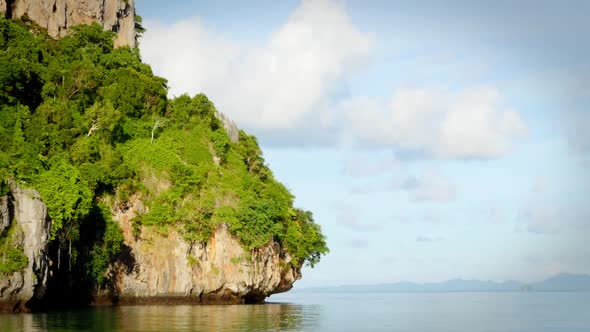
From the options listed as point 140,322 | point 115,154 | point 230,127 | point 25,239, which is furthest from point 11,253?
point 230,127

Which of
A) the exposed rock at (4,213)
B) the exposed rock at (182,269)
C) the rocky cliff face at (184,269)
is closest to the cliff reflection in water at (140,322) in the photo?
the exposed rock at (4,213)

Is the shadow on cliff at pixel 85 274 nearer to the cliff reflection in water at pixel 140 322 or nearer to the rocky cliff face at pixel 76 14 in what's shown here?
the cliff reflection in water at pixel 140 322

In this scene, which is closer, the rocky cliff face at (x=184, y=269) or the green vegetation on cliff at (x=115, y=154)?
the green vegetation on cliff at (x=115, y=154)

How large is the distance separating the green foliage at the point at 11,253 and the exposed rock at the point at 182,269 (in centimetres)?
1373

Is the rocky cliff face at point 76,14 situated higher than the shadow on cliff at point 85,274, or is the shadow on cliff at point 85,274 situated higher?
the rocky cliff face at point 76,14

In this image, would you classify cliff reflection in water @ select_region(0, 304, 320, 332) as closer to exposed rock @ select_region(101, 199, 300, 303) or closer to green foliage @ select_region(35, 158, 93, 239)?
green foliage @ select_region(35, 158, 93, 239)

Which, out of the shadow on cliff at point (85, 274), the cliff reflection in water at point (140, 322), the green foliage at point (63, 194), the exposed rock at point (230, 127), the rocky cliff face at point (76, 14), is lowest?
the cliff reflection in water at point (140, 322)

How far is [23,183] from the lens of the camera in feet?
120

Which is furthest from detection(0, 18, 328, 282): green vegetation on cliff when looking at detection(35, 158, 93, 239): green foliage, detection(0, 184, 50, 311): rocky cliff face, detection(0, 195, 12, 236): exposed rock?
detection(0, 184, 50, 311): rocky cliff face

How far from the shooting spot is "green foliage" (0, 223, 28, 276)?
34688mm

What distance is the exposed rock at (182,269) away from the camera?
49.9 m

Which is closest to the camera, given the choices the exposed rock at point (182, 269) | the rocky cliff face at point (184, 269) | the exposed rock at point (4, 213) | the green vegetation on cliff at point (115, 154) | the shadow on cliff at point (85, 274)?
the exposed rock at point (4, 213)

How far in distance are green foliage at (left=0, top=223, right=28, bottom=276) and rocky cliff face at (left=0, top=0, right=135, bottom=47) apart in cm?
3181

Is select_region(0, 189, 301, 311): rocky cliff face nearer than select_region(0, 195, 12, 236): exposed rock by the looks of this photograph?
No
